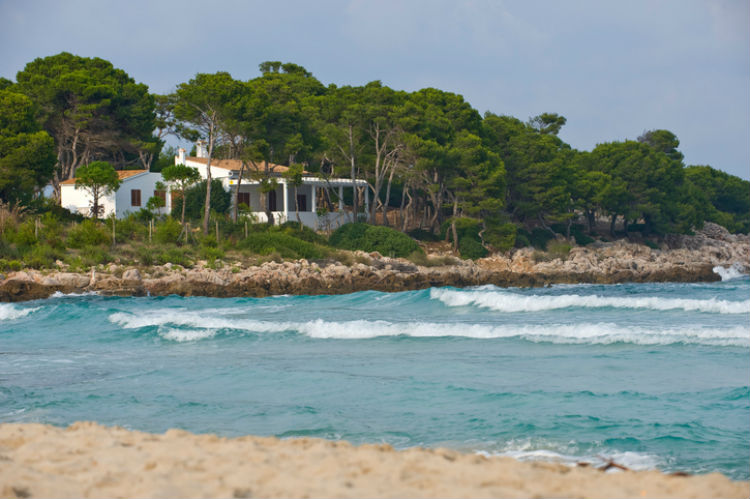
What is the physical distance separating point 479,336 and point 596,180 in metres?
40.8

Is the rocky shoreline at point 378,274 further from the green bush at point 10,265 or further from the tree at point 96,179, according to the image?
the tree at point 96,179

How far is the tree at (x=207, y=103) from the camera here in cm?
3634

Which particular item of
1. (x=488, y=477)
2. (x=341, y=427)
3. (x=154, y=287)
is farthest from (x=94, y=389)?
(x=154, y=287)

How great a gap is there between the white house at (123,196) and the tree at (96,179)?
113 cm

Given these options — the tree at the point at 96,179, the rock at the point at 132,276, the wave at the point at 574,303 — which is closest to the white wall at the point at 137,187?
the tree at the point at 96,179

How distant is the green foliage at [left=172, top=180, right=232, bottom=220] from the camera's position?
39781 mm

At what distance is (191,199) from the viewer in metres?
40.1

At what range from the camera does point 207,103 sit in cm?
3653

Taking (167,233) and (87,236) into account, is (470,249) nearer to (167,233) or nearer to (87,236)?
(167,233)

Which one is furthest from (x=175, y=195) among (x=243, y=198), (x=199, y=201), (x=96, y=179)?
(x=96, y=179)

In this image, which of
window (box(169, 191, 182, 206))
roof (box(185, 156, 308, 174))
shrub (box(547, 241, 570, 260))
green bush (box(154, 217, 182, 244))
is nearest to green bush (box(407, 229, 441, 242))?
shrub (box(547, 241, 570, 260))

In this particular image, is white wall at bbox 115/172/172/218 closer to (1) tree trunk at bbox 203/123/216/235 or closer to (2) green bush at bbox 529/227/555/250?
(1) tree trunk at bbox 203/123/216/235

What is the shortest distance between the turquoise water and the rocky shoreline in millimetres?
6148

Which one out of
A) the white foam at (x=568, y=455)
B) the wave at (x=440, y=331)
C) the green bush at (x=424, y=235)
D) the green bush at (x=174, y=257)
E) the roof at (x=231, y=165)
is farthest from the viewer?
the green bush at (x=424, y=235)
